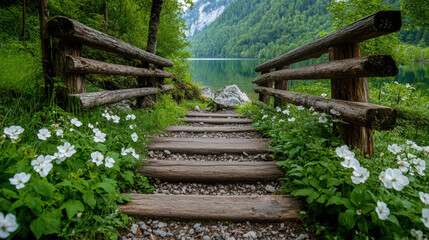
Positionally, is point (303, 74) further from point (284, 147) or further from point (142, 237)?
point (142, 237)

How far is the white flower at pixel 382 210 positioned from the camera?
4.10 ft

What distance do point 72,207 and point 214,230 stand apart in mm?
1067

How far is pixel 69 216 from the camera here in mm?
1320

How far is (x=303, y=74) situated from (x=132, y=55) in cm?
321

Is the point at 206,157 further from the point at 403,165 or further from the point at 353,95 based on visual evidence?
the point at 403,165

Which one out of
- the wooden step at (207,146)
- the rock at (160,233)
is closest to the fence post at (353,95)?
the wooden step at (207,146)

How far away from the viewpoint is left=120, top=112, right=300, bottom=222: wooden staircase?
182cm

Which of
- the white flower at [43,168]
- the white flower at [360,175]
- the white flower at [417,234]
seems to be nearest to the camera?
the white flower at [417,234]

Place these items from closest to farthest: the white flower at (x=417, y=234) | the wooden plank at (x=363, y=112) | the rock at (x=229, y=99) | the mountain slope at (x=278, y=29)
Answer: the white flower at (x=417, y=234) < the wooden plank at (x=363, y=112) < the rock at (x=229, y=99) < the mountain slope at (x=278, y=29)

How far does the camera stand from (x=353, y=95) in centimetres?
238

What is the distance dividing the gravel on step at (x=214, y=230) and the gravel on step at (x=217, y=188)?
0.49 metres

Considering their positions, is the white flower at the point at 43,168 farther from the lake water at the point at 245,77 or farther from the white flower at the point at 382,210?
the lake water at the point at 245,77

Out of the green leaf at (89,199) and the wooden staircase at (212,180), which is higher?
the green leaf at (89,199)

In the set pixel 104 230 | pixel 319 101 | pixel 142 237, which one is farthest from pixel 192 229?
pixel 319 101
